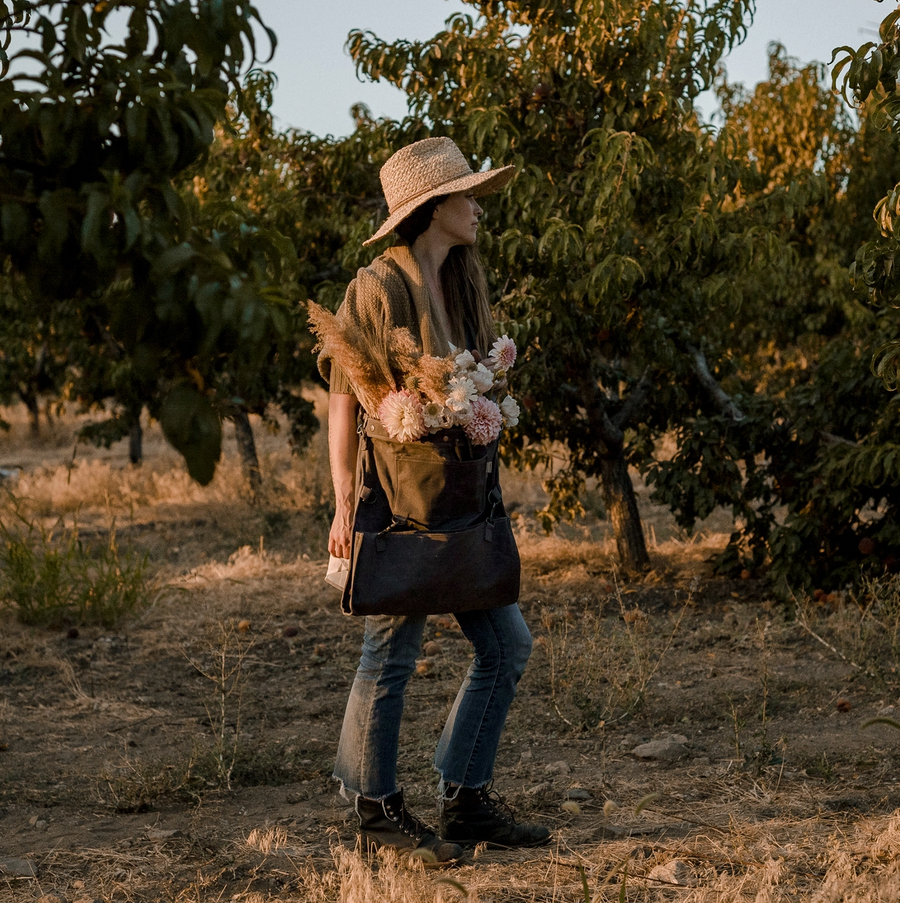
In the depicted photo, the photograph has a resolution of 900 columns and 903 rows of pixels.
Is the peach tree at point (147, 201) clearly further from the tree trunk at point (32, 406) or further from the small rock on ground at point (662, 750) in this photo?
the tree trunk at point (32, 406)

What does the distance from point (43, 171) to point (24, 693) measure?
3570mm

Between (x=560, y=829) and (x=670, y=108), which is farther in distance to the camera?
(x=670, y=108)

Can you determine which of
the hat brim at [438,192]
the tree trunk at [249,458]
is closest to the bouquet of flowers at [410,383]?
the hat brim at [438,192]

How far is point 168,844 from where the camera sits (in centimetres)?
289

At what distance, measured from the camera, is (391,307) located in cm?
259

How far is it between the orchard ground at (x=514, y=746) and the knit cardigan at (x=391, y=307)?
45.3 inches

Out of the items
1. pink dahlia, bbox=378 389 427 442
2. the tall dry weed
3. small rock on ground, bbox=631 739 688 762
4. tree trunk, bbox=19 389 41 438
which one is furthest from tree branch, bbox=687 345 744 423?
tree trunk, bbox=19 389 41 438

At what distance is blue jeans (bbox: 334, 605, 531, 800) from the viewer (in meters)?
2.63

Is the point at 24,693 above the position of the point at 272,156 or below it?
below

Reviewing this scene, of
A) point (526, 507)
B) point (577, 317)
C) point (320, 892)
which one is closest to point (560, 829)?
point (320, 892)

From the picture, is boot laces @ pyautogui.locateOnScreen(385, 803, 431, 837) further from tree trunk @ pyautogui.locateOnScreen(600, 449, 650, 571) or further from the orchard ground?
tree trunk @ pyautogui.locateOnScreen(600, 449, 650, 571)

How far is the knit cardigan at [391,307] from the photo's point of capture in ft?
8.49

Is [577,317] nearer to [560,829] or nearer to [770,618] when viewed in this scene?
[770,618]

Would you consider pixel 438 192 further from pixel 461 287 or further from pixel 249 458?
pixel 249 458
